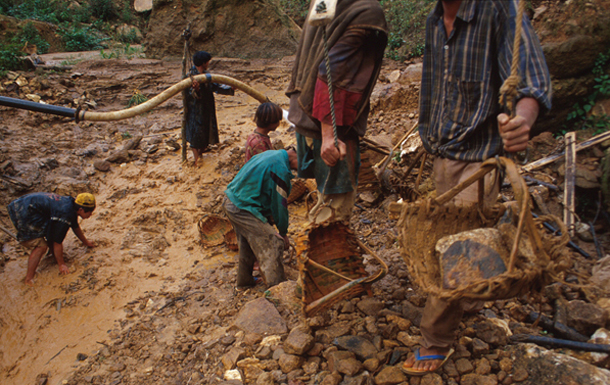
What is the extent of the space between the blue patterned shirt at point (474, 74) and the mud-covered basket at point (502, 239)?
1.01 ft

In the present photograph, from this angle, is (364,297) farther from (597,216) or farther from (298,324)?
(597,216)

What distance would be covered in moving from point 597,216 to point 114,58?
10.6 meters

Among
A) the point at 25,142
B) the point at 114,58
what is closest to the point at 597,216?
the point at 25,142

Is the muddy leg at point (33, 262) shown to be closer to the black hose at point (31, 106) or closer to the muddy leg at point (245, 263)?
the black hose at point (31, 106)

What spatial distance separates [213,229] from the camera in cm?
465

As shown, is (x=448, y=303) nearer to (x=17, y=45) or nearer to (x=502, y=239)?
(x=502, y=239)

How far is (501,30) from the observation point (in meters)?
1.61

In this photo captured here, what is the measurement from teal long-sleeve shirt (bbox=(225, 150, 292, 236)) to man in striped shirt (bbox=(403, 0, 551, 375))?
139 centimetres

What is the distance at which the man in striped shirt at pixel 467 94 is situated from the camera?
60.2 inches

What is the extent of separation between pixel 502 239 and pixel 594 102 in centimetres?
365

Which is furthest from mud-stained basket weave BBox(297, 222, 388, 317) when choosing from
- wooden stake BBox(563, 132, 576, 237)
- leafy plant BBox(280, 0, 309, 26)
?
leafy plant BBox(280, 0, 309, 26)

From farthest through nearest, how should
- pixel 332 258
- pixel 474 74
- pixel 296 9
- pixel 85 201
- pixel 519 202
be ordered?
pixel 296 9 → pixel 85 201 → pixel 332 258 → pixel 474 74 → pixel 519 202

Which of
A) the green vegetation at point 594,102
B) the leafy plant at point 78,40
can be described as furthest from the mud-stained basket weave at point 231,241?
the leafy plant at point 78,40

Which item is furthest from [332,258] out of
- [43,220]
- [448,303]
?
[43,220]
